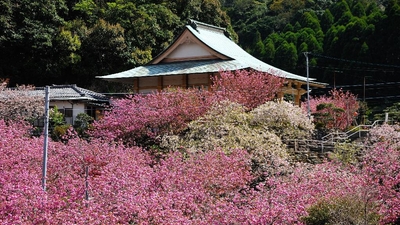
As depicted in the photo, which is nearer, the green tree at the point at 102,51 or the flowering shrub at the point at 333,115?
the flowering shrub at the point at 333,115

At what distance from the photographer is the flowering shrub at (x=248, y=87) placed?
71.1ft

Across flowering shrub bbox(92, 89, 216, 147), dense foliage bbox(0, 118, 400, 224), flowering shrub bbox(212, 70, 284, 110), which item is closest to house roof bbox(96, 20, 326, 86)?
flowering shrub bbox(212, 70, 284, 110)

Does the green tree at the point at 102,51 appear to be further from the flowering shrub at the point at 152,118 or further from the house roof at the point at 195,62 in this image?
the flowering shrub at the point at 152,118

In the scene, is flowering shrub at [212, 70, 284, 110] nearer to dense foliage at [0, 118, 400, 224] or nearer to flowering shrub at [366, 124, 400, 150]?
flowering shrub at [366, 124, 400, 150]

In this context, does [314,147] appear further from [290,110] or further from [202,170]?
→ [202,170]

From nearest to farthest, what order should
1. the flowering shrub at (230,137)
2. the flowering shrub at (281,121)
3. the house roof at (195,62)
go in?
the flowering shrub at (230,137) < the flowering shrub at (281,121) < the house roof at (195,62)

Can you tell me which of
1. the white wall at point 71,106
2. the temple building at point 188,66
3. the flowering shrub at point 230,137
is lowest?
the flowering shrub at point 230,137

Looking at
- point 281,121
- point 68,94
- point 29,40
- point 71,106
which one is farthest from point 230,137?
point 29,40

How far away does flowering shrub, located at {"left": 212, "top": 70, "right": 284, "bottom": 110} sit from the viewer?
21656 millimetres

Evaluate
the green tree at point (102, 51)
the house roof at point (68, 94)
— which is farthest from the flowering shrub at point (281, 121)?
the green tree at point (102, 51)

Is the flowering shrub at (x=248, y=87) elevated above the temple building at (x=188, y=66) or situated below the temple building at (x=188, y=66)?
below

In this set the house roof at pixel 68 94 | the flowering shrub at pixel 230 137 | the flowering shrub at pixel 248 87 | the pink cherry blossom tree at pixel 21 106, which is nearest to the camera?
the flowering shrub at pixel 230 137

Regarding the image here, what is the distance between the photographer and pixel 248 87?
2216cm

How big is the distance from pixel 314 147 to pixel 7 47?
895 inches
